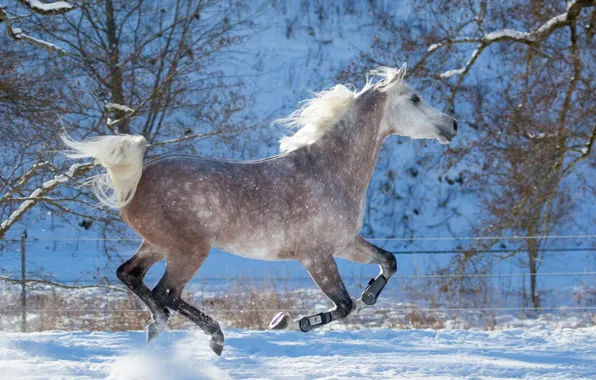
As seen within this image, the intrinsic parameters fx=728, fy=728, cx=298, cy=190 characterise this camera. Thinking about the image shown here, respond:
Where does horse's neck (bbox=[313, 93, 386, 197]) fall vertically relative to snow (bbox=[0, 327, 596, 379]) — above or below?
above

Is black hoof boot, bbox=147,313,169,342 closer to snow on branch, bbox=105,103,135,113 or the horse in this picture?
the horse

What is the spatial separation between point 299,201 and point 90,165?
4.98 meters

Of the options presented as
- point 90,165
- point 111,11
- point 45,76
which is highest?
point 111,11

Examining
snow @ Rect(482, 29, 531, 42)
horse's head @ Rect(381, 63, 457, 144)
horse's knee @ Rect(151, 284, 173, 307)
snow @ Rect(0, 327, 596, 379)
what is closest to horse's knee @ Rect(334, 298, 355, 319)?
snow @ Rect(0, 327, 596, 379)

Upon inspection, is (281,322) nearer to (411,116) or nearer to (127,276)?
(127,276)

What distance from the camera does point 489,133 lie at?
9.44 meters

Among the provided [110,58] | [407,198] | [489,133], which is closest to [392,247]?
[407,198]

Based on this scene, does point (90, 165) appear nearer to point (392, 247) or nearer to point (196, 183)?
point (196, 183)

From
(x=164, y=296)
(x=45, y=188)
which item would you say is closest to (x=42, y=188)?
(x=45, y=188)

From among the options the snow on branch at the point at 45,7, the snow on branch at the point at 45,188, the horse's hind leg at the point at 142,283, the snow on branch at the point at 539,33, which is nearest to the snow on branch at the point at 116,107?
the snow on branch at the point at 45,188

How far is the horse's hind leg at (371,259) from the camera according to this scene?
421cm

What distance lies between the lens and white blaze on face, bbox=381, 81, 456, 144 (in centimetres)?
423

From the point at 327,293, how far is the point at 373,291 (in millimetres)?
338

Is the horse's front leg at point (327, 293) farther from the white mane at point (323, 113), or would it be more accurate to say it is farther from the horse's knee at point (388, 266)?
the white mane at point (323, 113)
